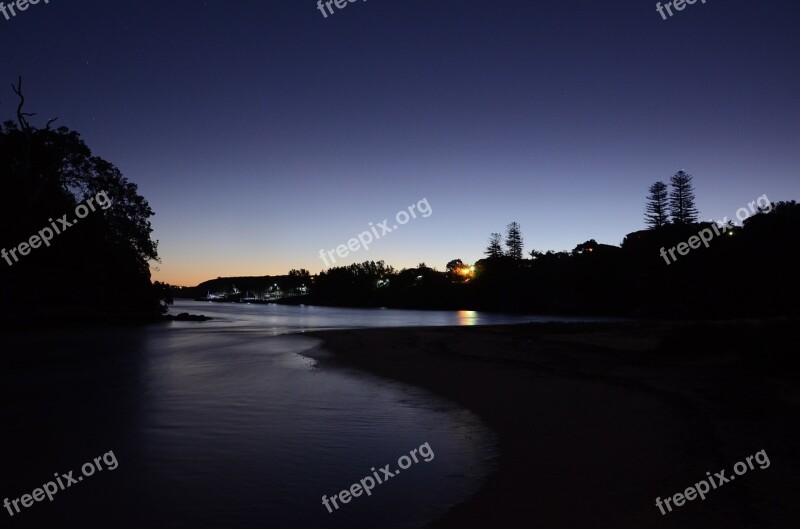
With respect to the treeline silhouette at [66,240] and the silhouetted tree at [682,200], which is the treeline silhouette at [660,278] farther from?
the treeline silhouette at [66,240]

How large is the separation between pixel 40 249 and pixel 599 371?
4720 cm

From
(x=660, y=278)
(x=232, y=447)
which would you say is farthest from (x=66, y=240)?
(x=660, y=278)

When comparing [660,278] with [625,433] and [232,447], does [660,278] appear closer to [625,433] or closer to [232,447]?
[625,433]

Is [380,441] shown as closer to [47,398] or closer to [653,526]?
[653,526]

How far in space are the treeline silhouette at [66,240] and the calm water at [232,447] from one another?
1231 inches

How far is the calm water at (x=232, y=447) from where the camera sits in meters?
5.58

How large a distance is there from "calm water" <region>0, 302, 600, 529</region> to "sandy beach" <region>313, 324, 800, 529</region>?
68 centimetres

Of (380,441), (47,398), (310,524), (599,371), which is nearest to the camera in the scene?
(310,524)

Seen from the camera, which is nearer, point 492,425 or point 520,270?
point 492,425

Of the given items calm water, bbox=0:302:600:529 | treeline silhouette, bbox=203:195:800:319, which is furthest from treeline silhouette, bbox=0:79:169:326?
treeline silhouette, bbox=203:195:800:319

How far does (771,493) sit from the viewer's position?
5441mm

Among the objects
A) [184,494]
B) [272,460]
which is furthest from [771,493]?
[184,494]

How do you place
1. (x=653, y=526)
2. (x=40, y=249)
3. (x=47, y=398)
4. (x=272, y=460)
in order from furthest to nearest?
(x=40, y=249)
(x=47, y=398)
(x=272, y=460)
(x=653, y=526)

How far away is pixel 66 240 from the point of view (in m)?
45.7
